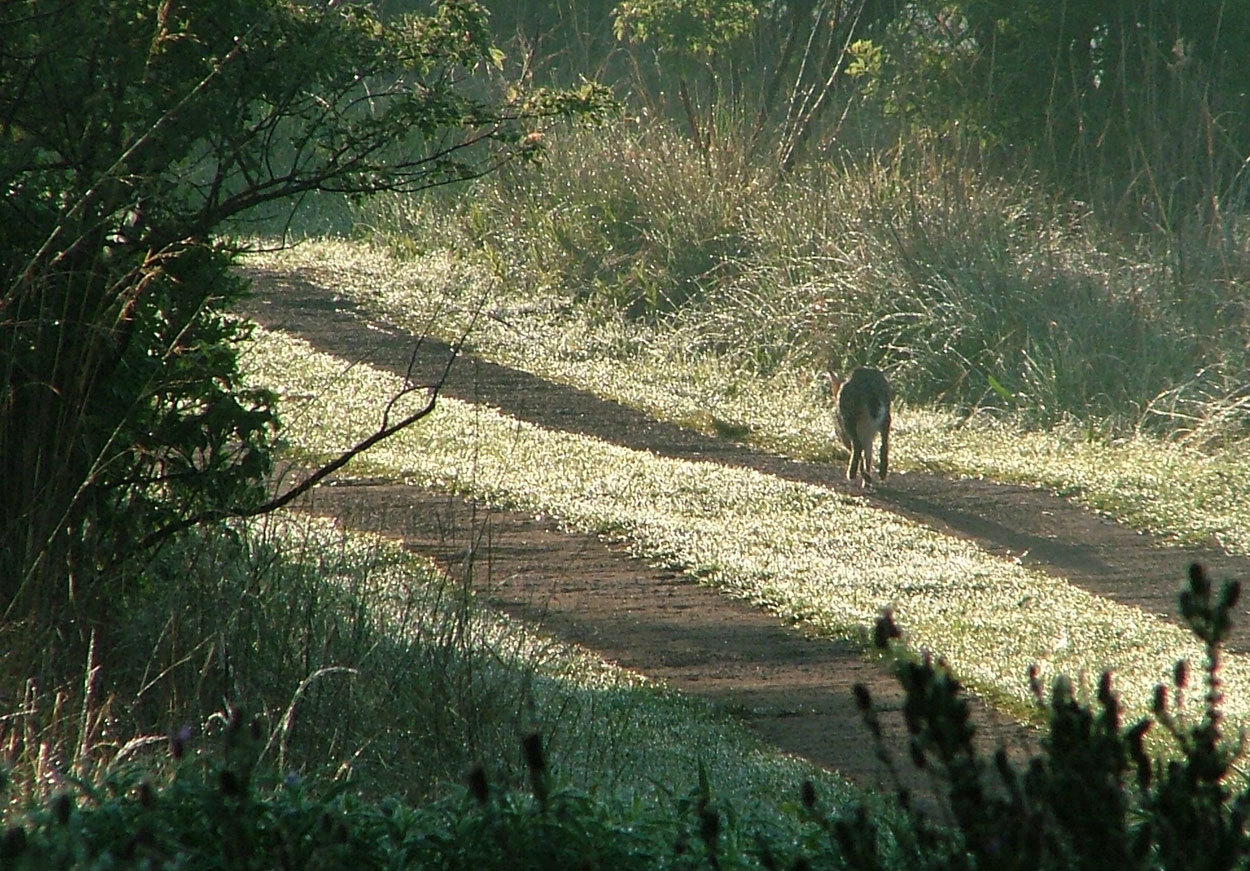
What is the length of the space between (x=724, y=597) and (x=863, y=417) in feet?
9.48

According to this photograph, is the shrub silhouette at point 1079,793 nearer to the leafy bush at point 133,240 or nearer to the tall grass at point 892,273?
the leafy bush at point 133,240

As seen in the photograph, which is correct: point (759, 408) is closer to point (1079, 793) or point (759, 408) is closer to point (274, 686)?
point (274, 686)

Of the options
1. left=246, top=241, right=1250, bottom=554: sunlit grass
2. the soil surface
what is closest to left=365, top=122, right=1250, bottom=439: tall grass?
left=246, top=241, right=1250, bottom=554: sunlit grass

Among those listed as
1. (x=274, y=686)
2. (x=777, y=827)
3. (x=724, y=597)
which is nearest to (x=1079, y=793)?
(x=777, y=827)

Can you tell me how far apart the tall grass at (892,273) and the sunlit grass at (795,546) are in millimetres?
3667

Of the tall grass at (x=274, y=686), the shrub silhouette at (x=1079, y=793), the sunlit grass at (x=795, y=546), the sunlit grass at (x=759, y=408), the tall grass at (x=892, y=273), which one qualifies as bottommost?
the tall grass at (x=274, y=686)

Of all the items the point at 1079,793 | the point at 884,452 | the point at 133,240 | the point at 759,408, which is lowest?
the point at 1079,793

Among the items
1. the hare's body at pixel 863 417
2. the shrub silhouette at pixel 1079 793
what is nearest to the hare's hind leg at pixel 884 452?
the hare's body at pixel 863 417

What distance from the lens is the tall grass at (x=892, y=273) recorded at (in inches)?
527

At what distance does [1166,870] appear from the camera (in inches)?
97.9

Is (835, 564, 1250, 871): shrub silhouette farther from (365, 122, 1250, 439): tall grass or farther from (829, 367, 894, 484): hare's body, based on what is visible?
(365, 122, 1250, 439): tall grass

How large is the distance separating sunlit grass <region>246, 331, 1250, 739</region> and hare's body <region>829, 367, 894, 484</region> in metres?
0.41

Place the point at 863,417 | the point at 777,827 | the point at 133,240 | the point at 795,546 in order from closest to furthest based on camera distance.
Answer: the point at 777,827 < the point at 133,240 < the point at 795,546 < the point at 863,417

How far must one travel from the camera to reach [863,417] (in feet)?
35.2
